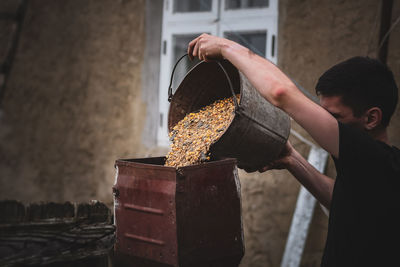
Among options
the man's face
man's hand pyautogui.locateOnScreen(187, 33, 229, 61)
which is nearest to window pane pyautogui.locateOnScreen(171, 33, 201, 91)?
man's hand pyautogui.locateOnScreen(187, 33, 229, 61)

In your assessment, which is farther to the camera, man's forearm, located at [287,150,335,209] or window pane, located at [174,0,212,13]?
window pane, located at [174,0,212,13]

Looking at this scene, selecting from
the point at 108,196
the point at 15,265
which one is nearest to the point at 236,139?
the point at 15,265

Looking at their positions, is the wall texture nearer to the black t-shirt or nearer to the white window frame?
the white window frame

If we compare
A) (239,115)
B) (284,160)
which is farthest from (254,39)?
(239,115)

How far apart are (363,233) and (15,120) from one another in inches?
148

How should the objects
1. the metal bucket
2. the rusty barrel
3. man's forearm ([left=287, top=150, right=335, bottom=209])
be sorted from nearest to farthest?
the rusty barrel < the metal bucket < man's forearm ([left=287, top=150, right=335, bottom=209])

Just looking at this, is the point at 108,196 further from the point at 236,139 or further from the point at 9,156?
the point at 236,139

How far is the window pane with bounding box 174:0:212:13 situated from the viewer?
3652 millimetres

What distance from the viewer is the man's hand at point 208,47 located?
1.53 m

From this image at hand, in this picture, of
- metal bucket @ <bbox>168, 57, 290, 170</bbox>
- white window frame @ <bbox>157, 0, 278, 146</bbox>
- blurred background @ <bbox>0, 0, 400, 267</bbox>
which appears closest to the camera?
metal bucket @ <bbox>168, 57, 290, 170</bbox>

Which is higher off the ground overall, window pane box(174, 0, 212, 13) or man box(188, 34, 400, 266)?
window pane box(174, 0, 212, 13)

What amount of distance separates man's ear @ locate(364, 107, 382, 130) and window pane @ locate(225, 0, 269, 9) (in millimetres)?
2204

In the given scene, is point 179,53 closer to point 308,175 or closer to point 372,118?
point 308,175

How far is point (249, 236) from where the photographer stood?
10.9 ft
